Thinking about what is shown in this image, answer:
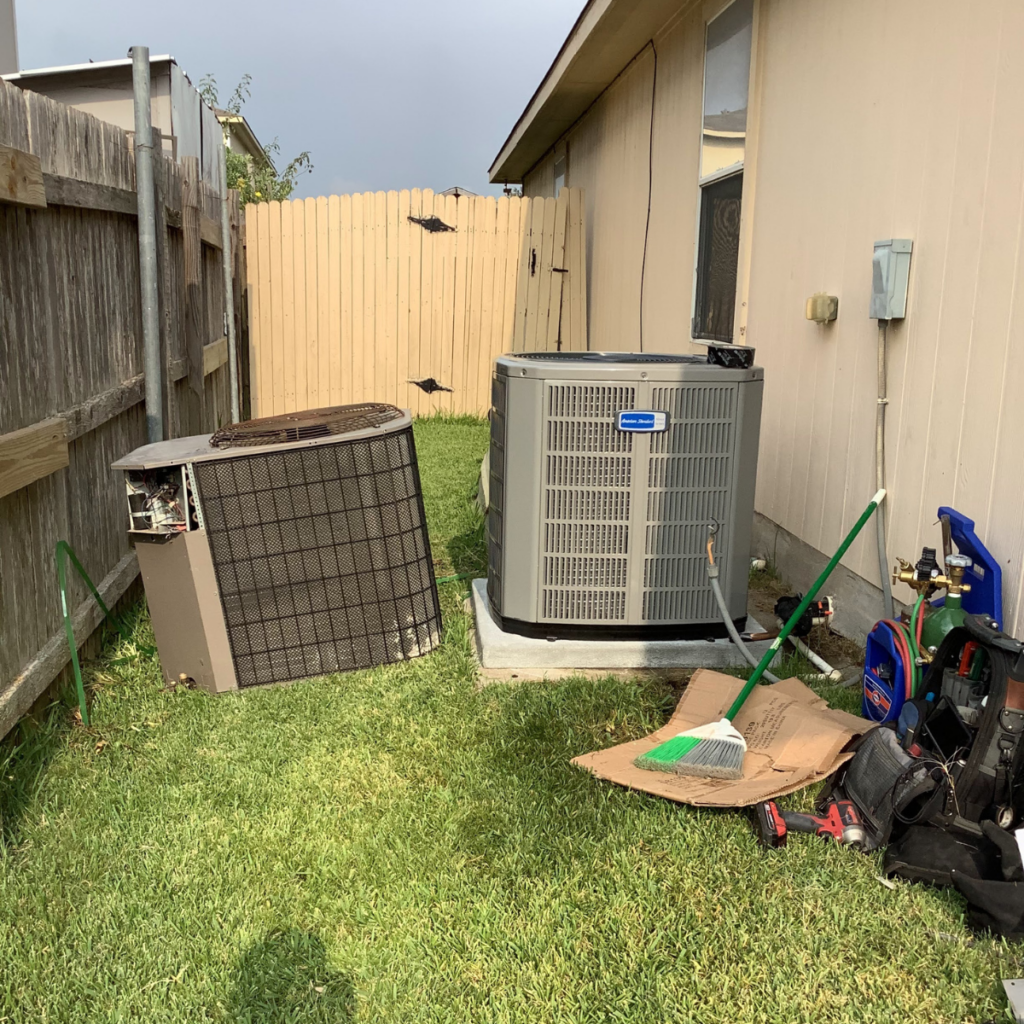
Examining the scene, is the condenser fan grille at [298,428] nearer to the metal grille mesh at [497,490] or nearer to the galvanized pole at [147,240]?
the metal grille mesh at [497,490]

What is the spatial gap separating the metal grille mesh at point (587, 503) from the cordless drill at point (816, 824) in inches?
48.0

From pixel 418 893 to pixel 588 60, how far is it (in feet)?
23.4

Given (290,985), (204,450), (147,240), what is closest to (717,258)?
(147,240)

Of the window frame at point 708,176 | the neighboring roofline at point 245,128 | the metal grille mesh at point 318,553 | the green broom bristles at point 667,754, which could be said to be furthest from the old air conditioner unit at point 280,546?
the neighboring roofline at point 245,128

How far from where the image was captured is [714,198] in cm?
570

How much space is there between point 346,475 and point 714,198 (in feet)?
11.0

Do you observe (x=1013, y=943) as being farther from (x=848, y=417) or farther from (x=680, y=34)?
(x=680, y=34)

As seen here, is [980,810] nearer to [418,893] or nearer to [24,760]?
[418,893]

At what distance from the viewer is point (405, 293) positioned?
9.71 meters

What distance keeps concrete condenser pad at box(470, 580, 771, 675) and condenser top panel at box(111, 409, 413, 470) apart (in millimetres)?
910

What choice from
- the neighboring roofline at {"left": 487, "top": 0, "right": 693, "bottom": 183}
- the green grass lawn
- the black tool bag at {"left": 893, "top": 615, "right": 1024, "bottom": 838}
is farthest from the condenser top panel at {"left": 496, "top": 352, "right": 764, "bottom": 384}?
the neighboring roofline at {"left": 487, "top": 0, "right": 693, "bottom": 183}

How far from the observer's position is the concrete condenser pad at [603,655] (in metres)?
3.60

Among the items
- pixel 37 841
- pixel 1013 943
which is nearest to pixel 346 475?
pixel 37 841

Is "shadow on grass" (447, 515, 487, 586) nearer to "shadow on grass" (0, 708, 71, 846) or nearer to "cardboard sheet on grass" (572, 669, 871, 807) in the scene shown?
"cardboard sheet on grass" (572, 669, 871, 807)
